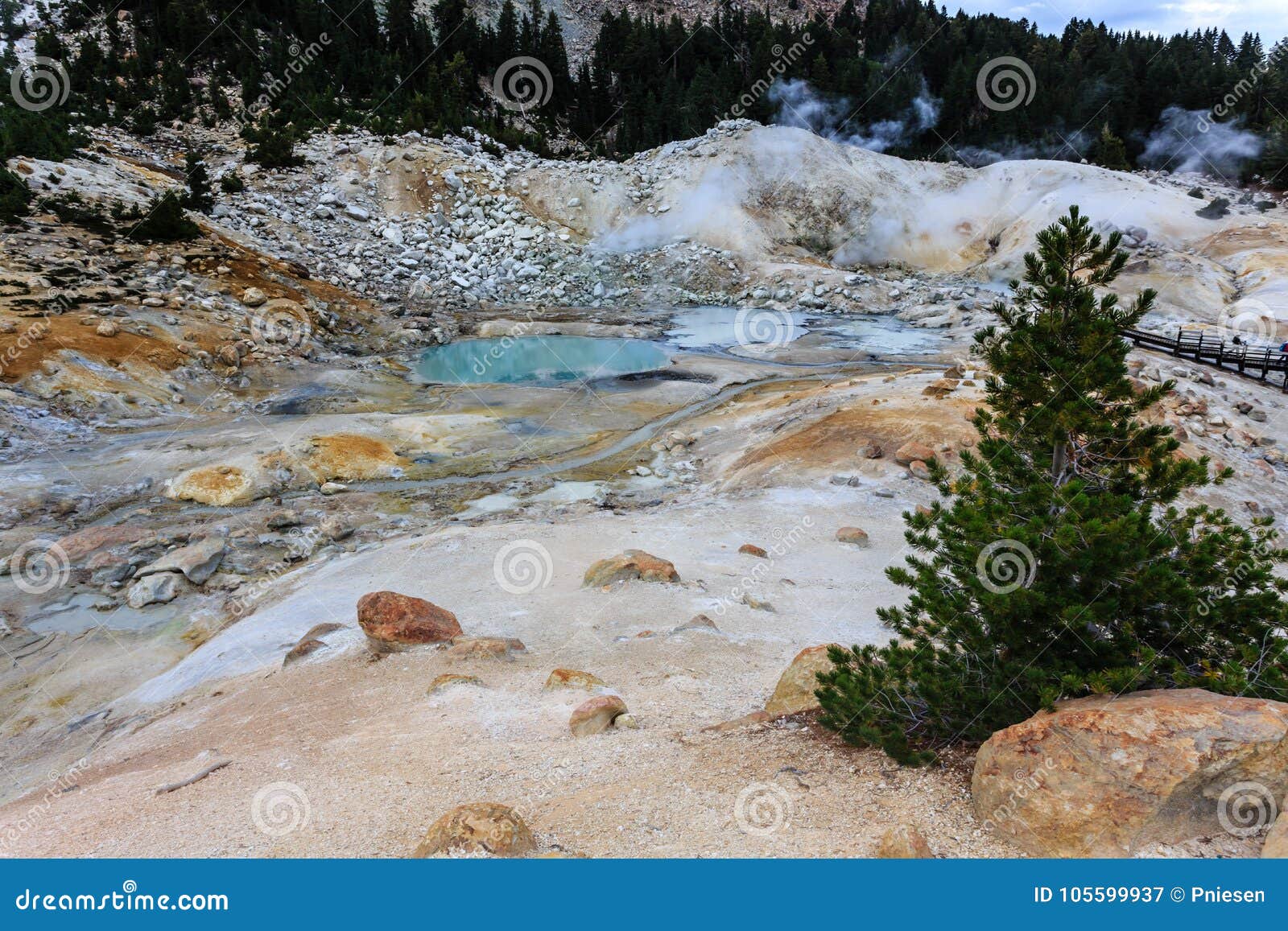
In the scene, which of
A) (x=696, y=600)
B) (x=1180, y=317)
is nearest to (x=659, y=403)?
(x=696, y=600)

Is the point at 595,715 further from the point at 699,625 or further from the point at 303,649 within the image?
the point at 303,649

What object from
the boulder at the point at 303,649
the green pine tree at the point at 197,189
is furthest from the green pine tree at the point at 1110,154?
the boulder at the point at 303,649

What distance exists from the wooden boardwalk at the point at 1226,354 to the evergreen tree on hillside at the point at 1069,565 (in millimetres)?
21265

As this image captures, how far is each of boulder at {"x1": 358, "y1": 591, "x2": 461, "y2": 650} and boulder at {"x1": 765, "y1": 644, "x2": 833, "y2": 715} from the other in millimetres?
4389

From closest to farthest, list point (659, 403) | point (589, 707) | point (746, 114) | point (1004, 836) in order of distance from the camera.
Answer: point (1004, 836)
point (589, 707)
point (659, 403)
point (746, 114)

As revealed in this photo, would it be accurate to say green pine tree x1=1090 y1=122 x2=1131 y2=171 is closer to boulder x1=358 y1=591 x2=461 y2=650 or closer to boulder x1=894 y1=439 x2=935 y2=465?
boulder x1=894 y1=439 x2=935 y2=465

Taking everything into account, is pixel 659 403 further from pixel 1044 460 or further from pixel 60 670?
pixel 1044 460

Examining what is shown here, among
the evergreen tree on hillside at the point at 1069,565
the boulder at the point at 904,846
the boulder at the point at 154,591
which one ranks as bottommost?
the boulder at the point at 154,591

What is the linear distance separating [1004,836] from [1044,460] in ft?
7.94

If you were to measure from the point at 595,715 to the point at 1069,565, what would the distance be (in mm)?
4055

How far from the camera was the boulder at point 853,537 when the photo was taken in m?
13.3

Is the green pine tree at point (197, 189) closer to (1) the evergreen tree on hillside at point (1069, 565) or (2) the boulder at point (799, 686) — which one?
(2) the boulder at point (799, 686)

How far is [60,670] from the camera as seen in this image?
34.0 ft

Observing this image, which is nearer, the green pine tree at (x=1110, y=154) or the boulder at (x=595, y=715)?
the boulder at (x=595, y=715)
